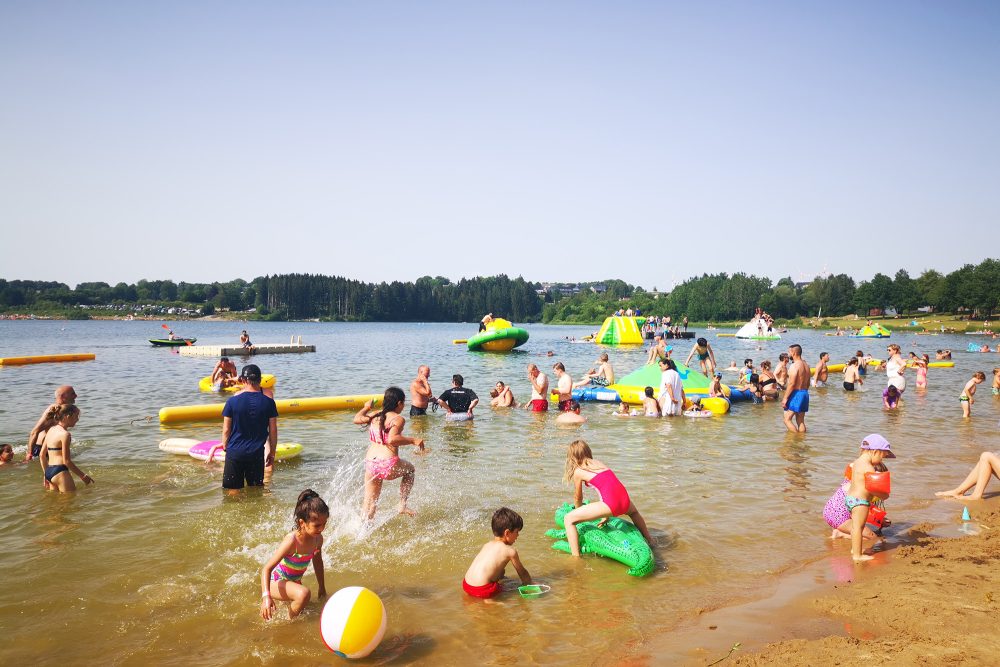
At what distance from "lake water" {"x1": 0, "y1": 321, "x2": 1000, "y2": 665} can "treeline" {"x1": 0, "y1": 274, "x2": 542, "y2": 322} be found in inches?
5158

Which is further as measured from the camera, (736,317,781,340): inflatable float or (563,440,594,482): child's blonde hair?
(736,317,781,340): inflatable float

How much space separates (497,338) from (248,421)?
33681 mm

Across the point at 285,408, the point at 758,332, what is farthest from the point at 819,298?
the point at 285,408

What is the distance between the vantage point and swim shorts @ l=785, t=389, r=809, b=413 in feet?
44.3

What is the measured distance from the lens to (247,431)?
8.06 meters

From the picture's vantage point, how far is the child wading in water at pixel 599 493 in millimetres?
6547

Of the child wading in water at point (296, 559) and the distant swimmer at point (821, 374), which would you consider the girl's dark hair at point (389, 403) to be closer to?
the child wading in water at point (296, 559)

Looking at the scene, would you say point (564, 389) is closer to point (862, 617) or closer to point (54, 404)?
point (54, 404)

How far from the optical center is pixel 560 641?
4980 mm

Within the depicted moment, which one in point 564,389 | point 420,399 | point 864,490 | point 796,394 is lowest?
point 420,399

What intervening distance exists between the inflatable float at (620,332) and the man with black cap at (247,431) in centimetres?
4481

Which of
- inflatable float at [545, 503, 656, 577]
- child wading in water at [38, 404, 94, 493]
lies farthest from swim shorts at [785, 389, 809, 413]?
child wading in water at [38, 404, 94, 493]

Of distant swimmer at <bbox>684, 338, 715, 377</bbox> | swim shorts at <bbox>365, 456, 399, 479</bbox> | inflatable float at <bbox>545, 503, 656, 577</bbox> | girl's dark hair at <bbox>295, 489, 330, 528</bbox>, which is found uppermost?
distant swimmer at <bbox>684, 338, 715, 377</bbox>

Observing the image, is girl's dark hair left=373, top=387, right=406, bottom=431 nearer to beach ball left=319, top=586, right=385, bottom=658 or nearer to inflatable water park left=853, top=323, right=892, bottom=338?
beach ball left=319, top=586, right=385, bottom=658
